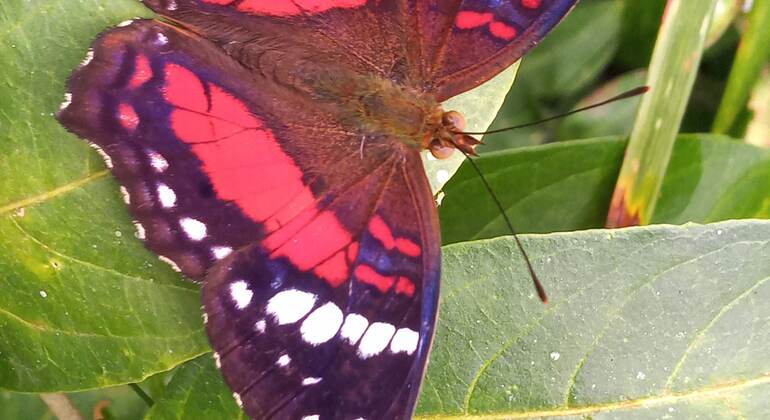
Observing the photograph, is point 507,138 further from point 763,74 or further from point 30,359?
point 30,359

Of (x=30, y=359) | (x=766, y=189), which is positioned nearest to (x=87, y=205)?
(x=30, y=359)

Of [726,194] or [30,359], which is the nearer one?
[30,359]

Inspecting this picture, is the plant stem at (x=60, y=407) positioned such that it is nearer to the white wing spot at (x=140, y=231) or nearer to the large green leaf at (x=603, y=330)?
the large green leaf at (x=603, y=330)

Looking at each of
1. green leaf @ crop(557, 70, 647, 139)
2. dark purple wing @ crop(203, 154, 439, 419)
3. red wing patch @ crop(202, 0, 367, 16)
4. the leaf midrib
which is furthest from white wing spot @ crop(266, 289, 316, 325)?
green leaf @ crop(557, 70, 647, 139)

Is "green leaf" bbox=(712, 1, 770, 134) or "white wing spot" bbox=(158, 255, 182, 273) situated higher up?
"green leaf" bbox=(712, 1, 770, 134)

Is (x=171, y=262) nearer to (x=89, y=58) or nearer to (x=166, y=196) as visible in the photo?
(x=166, y=196)

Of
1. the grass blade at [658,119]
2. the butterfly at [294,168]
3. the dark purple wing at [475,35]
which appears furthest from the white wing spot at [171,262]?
the grass blade at [658,119]

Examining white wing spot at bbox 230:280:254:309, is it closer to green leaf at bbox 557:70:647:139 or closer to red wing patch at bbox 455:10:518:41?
red wing patch at bbox 455:10:518:41
